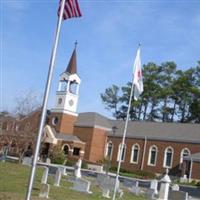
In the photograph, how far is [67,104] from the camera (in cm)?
7150

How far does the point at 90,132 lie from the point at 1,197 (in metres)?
52.5

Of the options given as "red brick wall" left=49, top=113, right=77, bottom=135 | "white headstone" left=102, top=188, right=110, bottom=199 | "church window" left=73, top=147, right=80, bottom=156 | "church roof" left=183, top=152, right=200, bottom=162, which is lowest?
"white headstone" left=102, top=188, right=110, bottom=199

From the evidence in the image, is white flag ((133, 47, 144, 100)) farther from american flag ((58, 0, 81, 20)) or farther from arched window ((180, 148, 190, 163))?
arched window ((180, 148, 190, 163))

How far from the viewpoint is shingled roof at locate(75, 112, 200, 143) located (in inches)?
A: 2471

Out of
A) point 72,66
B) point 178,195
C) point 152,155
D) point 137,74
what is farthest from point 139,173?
point 137,74

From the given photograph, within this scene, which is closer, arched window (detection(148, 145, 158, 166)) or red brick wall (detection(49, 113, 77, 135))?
arched window (detection(148, 145, 158, 166))

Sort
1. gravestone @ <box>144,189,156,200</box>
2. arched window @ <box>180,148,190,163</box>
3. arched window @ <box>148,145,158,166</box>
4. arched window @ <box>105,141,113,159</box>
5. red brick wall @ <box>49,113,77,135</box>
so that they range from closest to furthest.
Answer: gravestone @ <box>144,189,156,200</box>, arched window @ <box>180,148,190,163</box>, arched window @ <box>148,145,158,166</box>, arched window @ <box>105,141,113,159</box>, red brick wall @ <box>49,113,77,135</box>

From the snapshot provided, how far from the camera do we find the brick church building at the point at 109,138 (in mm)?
60566

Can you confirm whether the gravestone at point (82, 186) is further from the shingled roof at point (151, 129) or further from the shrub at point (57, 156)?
the shrub at point (57, 156)

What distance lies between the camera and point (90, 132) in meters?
69.3

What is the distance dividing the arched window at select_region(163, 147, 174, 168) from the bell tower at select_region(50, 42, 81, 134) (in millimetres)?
15979

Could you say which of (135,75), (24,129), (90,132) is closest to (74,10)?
(135,75)

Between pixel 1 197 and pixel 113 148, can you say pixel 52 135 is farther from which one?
pixel 1 197

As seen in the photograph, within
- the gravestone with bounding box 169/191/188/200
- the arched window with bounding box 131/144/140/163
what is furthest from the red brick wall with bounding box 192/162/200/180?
the gravestone with bounding box 169/191/188/200
